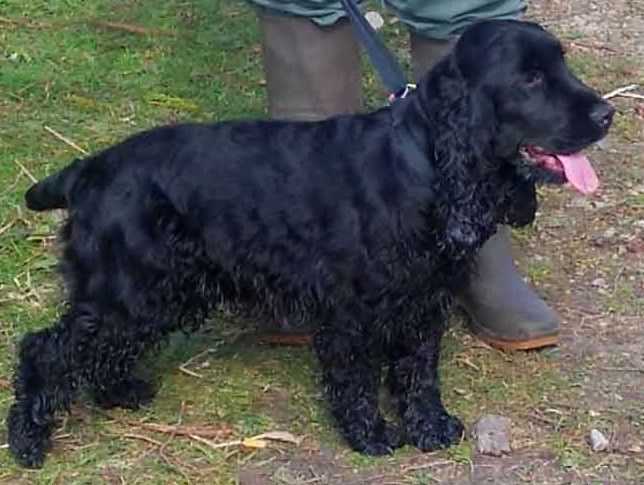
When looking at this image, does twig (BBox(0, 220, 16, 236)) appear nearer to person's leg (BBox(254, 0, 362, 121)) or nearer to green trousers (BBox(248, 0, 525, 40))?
person's leg (BBox(254, 0, 362, 121))

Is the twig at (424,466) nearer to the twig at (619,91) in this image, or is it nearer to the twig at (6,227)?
the twig at (6,227)

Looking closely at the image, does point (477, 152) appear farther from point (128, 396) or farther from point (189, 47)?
point (189, 47)

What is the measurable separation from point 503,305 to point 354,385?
2.02 feet

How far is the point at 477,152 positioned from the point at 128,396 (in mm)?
1077

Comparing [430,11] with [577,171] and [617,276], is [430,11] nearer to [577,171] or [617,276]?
[577,171]

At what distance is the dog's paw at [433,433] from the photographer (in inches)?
133

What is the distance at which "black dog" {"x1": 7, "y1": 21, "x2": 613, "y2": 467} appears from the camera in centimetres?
301

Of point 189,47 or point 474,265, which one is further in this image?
point 189,47

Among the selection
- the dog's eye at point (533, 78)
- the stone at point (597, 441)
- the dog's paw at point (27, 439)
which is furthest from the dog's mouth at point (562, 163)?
the dog's paw at point (27, 439)

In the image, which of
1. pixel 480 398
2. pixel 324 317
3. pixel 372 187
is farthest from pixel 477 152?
pixel 480 398

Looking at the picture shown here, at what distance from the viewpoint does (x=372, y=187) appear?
3.14 meters

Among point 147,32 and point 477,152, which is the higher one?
point 477,152

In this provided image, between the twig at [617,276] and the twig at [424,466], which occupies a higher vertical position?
the twig at [424,466]

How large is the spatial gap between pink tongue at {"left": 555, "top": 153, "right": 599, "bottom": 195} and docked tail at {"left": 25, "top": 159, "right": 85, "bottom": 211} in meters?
1.07
